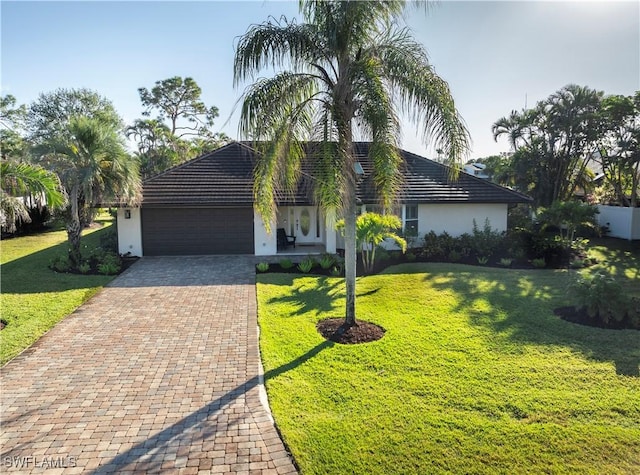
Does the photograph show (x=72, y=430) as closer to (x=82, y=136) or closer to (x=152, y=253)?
(x=82, y=136)

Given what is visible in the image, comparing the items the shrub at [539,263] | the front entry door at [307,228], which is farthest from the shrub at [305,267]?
the shrub at [539,263]

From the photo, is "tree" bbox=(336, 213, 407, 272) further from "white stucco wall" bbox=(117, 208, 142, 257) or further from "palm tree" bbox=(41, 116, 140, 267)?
"white stucco wall" bbox=(117, 208, 142, 257)

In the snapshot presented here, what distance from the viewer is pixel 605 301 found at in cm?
881

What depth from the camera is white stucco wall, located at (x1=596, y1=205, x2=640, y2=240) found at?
22125 mm

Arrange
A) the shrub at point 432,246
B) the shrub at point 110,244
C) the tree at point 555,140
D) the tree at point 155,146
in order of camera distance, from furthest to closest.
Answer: the tree at point 155,146
the tree at point 555,140
the shrub at point 110,244
the shrub at point 432,246

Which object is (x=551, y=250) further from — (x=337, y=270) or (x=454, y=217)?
(x=337, y=270)

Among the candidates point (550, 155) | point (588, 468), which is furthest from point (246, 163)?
point (550, 155)

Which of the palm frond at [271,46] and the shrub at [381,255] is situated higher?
the palm frond at [271,46]

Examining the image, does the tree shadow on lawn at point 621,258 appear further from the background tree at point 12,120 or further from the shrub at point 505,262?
the background tree at point 12,120

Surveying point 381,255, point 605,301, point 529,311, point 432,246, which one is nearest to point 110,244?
point 381,255

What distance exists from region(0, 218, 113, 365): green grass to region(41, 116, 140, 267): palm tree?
170 centimetres

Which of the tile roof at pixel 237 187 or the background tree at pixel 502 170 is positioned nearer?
the tile roof at pixel 237 187

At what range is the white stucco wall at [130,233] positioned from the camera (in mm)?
17562

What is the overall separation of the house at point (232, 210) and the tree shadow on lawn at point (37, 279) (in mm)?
3440
